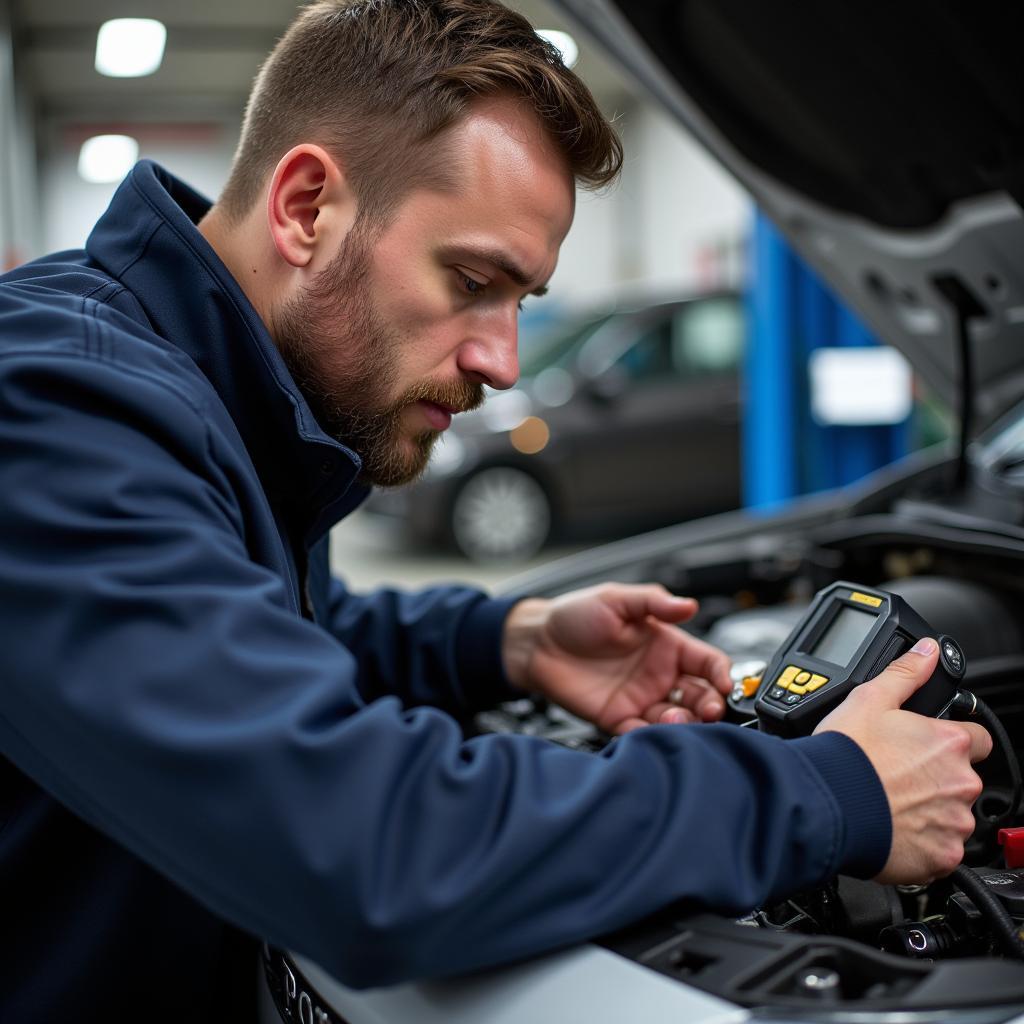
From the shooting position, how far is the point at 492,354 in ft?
3.79

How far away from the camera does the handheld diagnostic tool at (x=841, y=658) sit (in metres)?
1.01

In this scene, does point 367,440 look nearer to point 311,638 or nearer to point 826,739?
point 311,638

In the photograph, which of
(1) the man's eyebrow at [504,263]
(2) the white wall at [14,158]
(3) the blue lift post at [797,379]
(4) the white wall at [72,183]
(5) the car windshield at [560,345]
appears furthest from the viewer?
(4) the white wall at [72,183]

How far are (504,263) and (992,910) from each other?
0.68 meters

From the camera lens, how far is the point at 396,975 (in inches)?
29.2

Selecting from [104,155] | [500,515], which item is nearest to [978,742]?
[500,515]

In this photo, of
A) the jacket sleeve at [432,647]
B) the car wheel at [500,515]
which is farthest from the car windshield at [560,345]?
the jacket sleeve at [432,647]

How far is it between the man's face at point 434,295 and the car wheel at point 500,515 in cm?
446

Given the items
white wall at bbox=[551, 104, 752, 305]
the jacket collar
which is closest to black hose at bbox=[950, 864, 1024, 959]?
the jacket collar

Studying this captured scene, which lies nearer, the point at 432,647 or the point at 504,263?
the point at 504,263

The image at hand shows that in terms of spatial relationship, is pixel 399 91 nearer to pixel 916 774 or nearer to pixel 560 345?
pixel 916 774

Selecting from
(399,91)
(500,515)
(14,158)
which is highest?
(14,158)

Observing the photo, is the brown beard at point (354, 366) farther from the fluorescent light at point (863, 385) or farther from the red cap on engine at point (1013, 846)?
the fluorescent light at point (863, 385)

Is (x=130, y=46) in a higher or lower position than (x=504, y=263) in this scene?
higher
